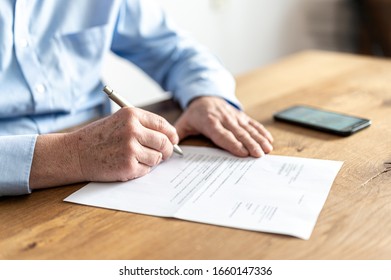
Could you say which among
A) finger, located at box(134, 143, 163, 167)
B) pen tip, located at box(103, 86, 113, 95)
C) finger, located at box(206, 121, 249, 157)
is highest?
pen tip, located at box(103, 86, 113, 95)

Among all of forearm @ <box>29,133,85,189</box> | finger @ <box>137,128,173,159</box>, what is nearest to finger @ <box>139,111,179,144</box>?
finger @ <box>137,128,173,159</box>

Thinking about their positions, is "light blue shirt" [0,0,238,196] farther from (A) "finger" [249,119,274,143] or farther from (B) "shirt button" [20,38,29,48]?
(A) "finger" [249,119,274,143]

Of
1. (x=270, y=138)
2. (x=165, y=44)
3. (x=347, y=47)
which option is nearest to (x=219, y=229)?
(x=270, y=138)

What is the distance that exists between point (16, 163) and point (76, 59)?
42cm

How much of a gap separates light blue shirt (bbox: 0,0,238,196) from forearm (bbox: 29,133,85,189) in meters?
0.02

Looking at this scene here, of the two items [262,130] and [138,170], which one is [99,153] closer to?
[138,170]

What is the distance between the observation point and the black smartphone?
94cm

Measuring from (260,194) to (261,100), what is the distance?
1.65 ft

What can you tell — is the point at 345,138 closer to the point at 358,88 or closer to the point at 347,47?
the point at 358,88

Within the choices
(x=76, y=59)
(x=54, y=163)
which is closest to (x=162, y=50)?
(x=76, y=59)

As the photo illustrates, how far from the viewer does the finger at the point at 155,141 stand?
2.67ft

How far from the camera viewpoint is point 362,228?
0.63 meters

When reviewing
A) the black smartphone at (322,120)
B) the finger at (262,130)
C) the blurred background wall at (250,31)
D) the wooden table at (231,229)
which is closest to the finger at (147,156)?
the wooden table at (231,229)

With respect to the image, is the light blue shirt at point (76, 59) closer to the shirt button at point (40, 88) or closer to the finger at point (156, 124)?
the shirt button at point (40, 88)
